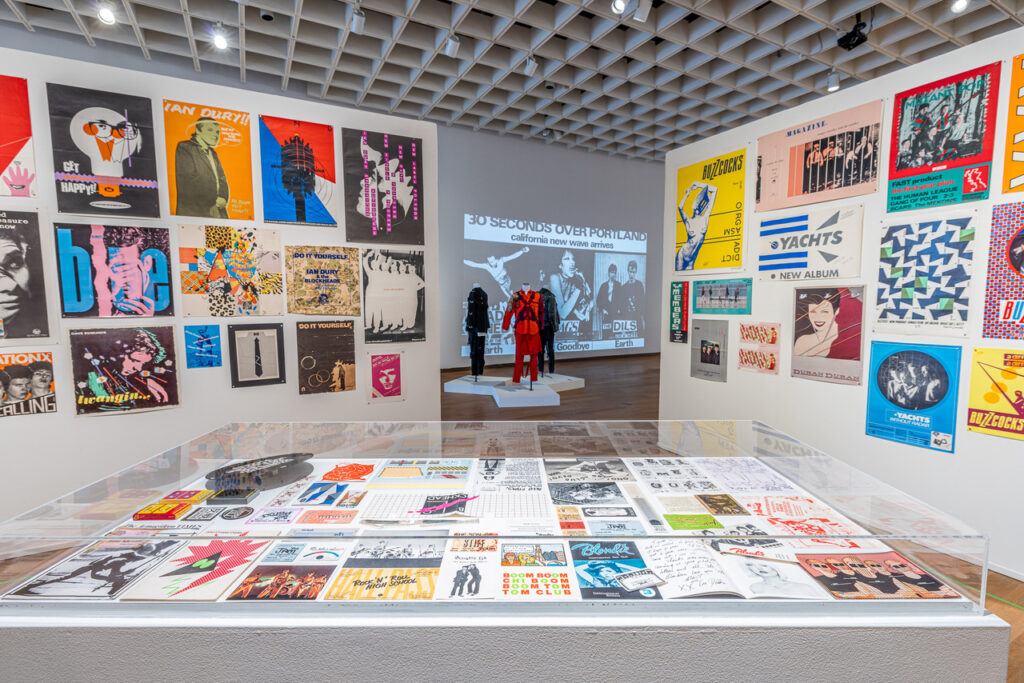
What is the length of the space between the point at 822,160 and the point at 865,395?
1476mm

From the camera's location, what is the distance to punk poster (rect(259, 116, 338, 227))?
9.51ft

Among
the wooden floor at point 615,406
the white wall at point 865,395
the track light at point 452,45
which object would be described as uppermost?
the track light at point 452,45

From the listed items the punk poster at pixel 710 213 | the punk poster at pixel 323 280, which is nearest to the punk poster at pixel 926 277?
the punk poster at pixel 710 213

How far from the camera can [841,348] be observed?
2.93 meters

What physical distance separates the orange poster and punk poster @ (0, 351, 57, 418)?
4787mm

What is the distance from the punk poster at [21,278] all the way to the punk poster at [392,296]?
1.62 meters

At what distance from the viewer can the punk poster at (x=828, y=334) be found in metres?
2.86

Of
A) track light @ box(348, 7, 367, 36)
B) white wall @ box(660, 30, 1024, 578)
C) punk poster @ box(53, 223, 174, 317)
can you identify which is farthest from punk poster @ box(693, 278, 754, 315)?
track light @ box(348, 7, 367, 36)

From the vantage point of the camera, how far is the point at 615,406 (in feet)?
18.8

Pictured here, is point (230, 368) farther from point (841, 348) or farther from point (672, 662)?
point (841, 348)

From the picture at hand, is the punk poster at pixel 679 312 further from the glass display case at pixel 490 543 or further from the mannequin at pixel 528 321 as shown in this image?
the glass display case at pixel 490 543

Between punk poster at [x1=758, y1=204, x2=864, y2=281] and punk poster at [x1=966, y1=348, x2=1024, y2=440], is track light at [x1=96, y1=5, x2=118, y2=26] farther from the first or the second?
punk poster at [x1=966, y1=348, x2=1024, y2=440]

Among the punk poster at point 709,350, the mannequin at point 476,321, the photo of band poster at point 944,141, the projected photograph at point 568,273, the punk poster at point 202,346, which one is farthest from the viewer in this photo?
the projected photograph at point 568,273

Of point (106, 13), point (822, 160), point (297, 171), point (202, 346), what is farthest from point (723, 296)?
point (106, 13)
